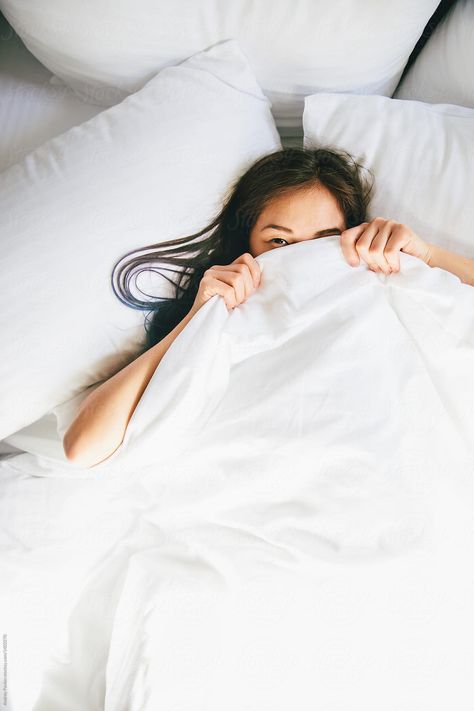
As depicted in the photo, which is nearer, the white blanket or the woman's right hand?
the white blanket

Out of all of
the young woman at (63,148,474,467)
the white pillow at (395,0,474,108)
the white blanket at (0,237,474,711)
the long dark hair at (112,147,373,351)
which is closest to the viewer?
the white blanket at (0,237,474,711)

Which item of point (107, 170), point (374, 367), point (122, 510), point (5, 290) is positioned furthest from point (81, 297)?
point (374, 367)

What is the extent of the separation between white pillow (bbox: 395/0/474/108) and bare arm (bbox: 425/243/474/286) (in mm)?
361

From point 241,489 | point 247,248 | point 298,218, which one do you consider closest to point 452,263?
point 298,218

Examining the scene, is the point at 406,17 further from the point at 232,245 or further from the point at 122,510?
the point at 122,510

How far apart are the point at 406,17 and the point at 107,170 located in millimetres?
618

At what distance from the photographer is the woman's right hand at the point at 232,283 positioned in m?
0.92

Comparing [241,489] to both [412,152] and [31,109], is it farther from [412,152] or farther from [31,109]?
[31,109]

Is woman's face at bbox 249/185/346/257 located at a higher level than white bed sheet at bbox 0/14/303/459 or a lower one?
lower

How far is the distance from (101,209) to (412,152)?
562mm

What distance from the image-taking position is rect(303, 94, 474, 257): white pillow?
1047mm

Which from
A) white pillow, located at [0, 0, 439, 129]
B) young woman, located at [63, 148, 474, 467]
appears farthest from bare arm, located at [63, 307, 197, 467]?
white pillow, located at [0, 0, 439, 129]

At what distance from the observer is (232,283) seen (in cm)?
92

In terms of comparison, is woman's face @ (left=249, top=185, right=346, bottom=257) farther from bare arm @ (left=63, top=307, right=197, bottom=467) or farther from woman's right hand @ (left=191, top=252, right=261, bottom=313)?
bare arm @ (left=63, top=307, right=197, bottom=467)
